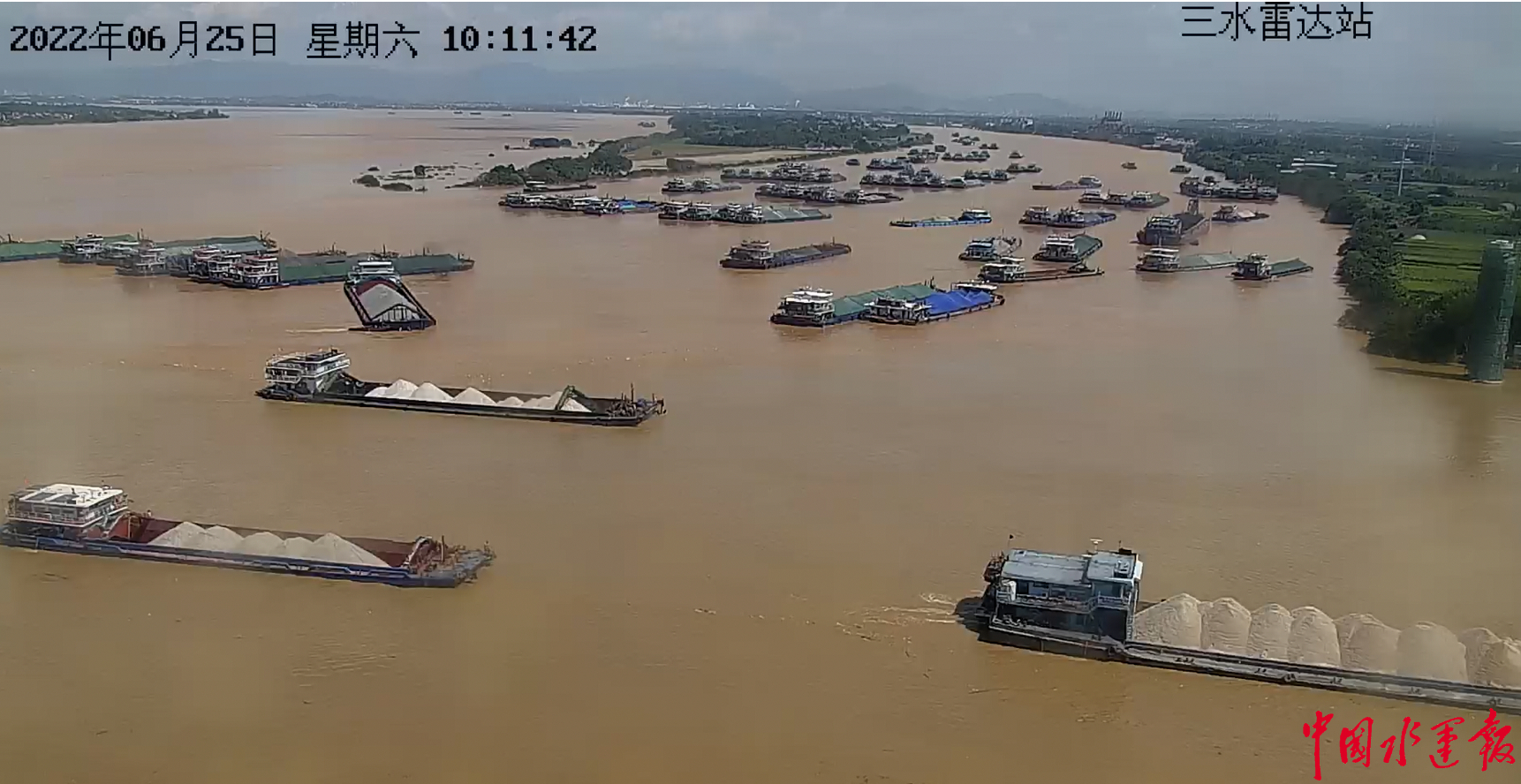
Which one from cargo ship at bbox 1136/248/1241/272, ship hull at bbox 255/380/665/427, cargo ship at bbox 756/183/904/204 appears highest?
cargo ship at bbox 756/183/904/204

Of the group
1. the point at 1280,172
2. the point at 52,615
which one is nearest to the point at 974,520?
the point at 52,615

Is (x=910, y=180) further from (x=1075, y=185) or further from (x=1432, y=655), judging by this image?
(x=1432, y=655)

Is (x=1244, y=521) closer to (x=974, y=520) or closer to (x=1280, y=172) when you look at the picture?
(x=974, y=520)

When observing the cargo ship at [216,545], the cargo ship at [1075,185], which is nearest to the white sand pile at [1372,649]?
the cargo ship at [216,545]

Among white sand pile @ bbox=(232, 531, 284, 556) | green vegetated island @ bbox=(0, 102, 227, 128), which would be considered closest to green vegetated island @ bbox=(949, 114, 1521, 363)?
white sand pile @ bbox=(232, 531, 284, 556)

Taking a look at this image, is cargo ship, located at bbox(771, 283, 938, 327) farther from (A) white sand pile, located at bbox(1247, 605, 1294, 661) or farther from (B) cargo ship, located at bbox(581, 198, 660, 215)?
(B) cargo ship, located at bbox(581, 198, 660, 215)
